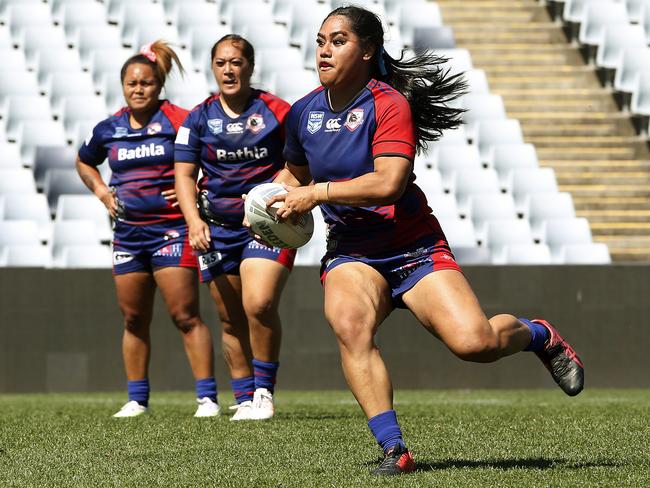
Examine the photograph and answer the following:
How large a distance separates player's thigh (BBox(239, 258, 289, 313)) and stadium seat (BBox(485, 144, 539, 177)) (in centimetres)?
625

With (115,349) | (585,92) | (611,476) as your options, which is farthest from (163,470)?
(585,92)

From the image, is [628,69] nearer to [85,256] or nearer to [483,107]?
[483,107]

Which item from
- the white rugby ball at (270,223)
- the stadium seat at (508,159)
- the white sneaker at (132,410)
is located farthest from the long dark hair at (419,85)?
the stadium seat at (508,159)

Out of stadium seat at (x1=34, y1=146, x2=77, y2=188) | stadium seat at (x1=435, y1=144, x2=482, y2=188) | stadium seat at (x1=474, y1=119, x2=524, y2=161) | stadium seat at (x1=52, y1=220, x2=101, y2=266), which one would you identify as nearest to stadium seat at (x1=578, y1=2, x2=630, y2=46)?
stadium seat at (x1=474, y1=119, x2=524, y2=161)

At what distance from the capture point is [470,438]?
235 inches

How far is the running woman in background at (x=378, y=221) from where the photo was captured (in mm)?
4688

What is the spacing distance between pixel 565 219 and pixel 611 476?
7617mm

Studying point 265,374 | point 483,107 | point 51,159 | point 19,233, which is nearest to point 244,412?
point 265,374

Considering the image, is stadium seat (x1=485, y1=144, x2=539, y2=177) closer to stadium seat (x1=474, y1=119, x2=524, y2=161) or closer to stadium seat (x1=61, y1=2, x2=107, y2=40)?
stadium seat (x1=474, y1=119, x2=524, y2=161)

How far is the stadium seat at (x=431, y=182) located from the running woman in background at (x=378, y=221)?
7.05 m

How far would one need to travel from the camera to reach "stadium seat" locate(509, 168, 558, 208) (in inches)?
492

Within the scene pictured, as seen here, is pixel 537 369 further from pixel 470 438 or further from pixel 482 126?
pixel 470 438

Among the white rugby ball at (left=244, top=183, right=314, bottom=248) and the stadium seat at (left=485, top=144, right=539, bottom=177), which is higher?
the white rugby ball at (left=244, top=183, right=314, bottom=248)

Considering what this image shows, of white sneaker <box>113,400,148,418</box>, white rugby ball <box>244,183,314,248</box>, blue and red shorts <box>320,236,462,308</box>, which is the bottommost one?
white sneaker <box>113,400,148,418</box>
